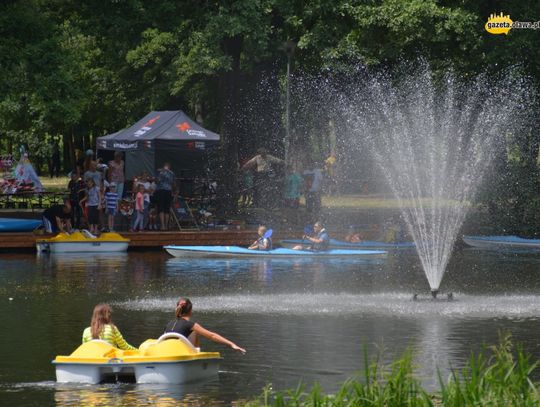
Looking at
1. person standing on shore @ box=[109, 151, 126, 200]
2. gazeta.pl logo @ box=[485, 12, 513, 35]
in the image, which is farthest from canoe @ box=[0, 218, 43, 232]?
gazeta.pl logo @ box=[485, 12, 513, 35]

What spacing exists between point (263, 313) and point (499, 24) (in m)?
25.6

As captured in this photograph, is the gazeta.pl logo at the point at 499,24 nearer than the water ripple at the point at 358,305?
No

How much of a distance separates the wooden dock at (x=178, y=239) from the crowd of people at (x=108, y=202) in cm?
91

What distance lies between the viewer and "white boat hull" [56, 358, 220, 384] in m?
17.0

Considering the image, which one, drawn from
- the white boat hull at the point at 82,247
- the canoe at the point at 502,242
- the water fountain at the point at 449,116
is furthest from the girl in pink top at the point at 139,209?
the water fountain at the point at 449,116

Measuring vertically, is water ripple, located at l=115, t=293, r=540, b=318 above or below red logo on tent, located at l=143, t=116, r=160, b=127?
below

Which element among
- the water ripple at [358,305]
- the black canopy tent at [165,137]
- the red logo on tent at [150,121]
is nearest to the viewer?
the water ripple at [358,305]

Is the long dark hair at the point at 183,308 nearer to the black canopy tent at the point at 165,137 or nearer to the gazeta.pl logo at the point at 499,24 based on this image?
the black canopy tent at the point at 165,137

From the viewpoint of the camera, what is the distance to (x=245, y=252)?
3769 cm

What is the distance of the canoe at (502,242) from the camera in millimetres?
41906

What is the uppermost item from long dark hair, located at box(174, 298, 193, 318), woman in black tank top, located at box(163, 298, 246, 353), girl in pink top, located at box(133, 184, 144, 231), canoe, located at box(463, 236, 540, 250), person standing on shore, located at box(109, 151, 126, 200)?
person standing on shore, located at box(109, 151, 126, 200)

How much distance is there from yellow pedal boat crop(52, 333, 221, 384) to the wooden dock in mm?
22809

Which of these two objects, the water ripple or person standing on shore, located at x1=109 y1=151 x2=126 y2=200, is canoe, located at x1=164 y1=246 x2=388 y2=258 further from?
the water ripple

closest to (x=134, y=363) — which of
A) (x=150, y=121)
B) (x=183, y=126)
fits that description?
(x=183, y=126)
